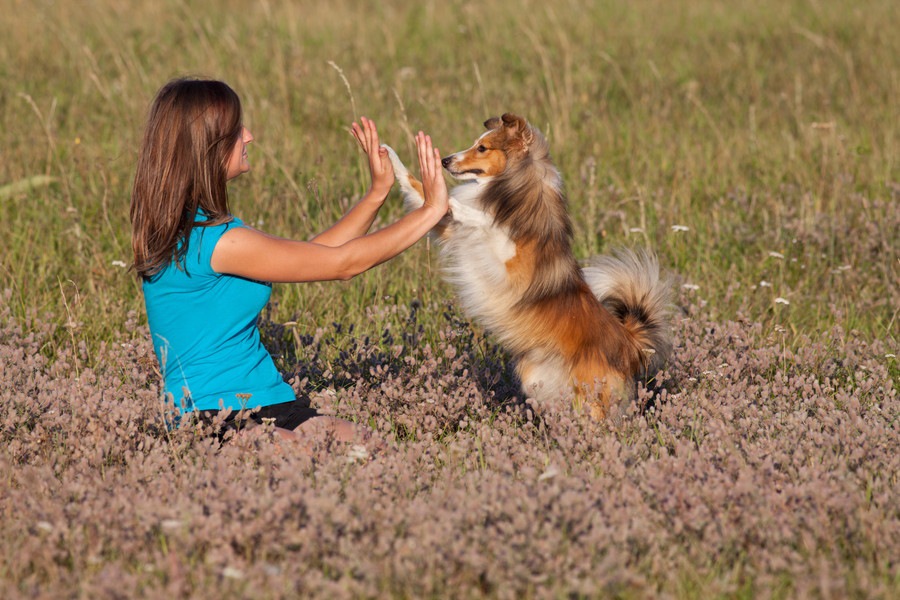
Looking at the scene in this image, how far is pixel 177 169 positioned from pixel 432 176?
90 cm

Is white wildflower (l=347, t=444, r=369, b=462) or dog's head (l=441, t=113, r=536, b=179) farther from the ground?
dog's head (l=441, t=113, r=536, b=179)

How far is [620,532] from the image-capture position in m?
2.82

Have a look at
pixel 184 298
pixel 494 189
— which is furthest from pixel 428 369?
pixel 184 298

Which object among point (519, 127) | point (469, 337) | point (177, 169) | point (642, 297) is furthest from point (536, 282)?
point (177, 169)

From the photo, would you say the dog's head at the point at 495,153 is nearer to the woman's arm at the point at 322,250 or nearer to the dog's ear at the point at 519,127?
the dog's ear at the point at 519,127

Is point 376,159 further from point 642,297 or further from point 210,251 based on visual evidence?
point 642,297

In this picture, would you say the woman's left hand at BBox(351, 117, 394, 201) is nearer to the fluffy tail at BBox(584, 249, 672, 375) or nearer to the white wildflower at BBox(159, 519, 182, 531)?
the fluffy tail at BBox(584, 249, 672, 375)

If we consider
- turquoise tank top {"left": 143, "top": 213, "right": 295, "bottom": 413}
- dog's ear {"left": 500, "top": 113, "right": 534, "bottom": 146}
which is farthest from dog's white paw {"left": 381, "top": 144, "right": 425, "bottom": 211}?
turquoise tank top {"left": 143, "top": 213, "right": 295, "bottom": 413}

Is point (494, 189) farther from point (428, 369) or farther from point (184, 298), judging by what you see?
point (184, 298)

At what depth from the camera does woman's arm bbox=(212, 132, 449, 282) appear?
11.3ft

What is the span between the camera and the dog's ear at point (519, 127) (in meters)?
4.24

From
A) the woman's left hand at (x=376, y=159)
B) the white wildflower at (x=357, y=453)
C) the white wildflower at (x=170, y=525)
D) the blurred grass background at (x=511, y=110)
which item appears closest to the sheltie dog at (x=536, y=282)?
the woman's left hand at (x=376, y=159)

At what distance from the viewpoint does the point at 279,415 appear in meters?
3.70

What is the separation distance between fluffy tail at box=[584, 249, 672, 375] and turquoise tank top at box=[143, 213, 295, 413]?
1.61m
